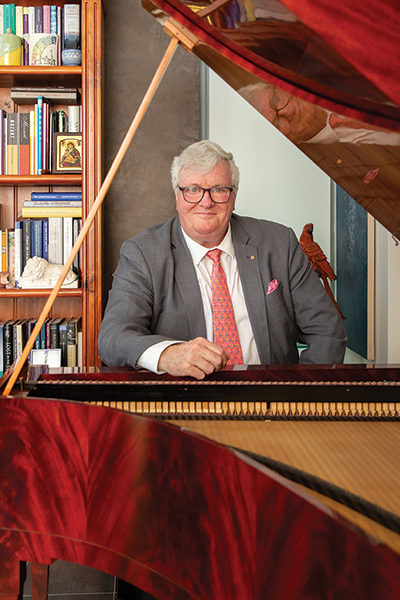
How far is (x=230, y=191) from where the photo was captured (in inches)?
75.4

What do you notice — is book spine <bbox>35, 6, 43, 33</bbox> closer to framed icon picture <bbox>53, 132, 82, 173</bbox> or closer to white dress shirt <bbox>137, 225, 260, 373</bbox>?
framed icon picture <bbox>53, 132, 82, 173</bbox>

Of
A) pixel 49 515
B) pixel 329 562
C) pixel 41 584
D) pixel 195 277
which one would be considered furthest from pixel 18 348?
pixel 329 562

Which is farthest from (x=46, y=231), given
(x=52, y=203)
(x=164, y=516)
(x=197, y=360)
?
(x=164, y=516)

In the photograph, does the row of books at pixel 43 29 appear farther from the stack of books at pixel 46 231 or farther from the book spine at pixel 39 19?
the stack of books at pixel 46 231

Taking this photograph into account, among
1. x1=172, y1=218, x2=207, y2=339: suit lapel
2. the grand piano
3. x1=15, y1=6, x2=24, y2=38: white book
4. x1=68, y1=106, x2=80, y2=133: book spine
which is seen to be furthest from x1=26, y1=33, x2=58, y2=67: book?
the grand piano

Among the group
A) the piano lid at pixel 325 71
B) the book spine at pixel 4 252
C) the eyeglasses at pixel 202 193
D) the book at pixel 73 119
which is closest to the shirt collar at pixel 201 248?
the eyeglasses at pixel 202 193

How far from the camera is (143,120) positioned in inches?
112

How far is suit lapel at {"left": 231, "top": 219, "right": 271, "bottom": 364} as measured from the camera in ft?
6.06

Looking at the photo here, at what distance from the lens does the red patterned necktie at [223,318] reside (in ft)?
5.91

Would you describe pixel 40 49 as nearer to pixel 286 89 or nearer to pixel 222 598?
pixel 286 89

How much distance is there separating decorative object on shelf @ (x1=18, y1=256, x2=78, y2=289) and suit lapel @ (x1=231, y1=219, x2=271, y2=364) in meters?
1.01

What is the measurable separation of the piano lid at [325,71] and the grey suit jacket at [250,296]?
52 centimetres

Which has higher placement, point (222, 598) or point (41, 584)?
point (222, 598)

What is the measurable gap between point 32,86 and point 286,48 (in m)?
2.20
